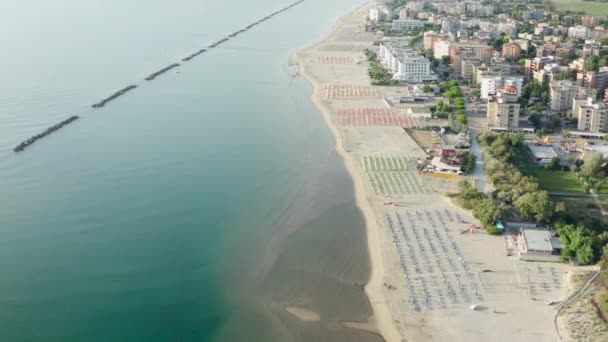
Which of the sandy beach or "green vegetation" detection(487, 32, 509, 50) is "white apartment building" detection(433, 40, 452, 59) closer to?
"green vegetation" detection(487, 32, 509, 50)

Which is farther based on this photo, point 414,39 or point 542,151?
point 414,39

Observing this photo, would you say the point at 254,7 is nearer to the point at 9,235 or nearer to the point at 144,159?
the point at 144,159

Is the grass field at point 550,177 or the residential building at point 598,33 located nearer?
the grass field at point 550,177

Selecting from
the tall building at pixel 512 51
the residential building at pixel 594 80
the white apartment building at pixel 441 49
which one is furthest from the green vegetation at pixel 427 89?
the tall building at pixel 512 51

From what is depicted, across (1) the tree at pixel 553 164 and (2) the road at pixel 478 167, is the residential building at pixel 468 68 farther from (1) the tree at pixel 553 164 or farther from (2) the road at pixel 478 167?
(1) the tree at pixel 553 164

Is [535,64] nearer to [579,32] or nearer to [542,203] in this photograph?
[579,32]

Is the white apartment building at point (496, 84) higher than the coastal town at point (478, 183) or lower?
higher

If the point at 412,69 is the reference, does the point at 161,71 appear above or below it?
above

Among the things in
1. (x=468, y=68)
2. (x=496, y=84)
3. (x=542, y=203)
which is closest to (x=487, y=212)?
(x=542, y=203)
